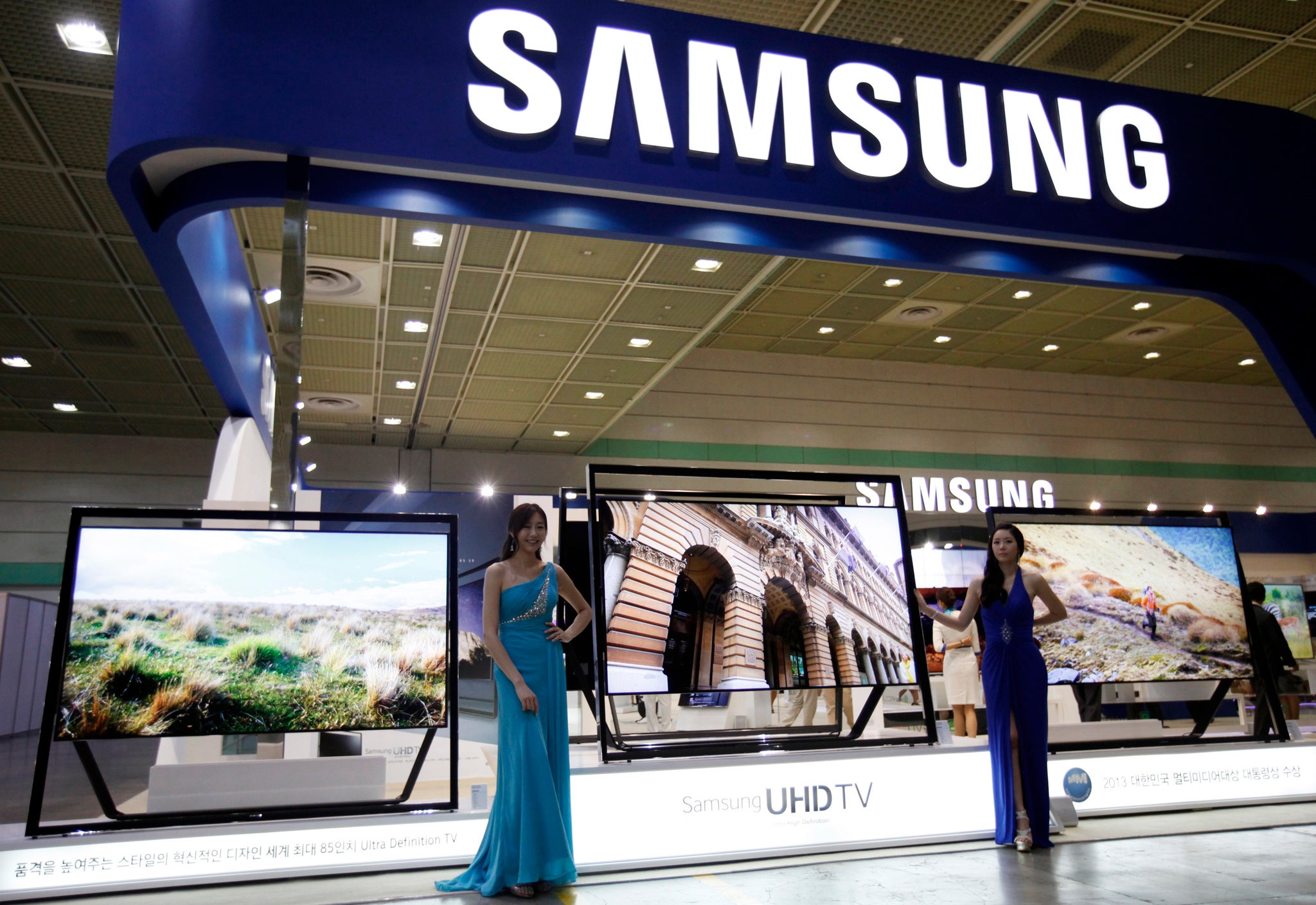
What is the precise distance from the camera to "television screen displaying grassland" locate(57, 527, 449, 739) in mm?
3641

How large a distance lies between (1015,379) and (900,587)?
39.3 feet

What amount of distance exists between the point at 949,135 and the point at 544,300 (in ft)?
17.0

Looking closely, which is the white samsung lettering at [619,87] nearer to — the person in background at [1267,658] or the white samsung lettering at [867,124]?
the white samsung lettering at [867,124]

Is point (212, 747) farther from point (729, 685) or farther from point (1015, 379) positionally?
point (1015, 379)

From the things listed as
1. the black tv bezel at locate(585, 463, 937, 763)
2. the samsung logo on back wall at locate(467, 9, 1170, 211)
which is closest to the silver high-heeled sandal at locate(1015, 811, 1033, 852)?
the black tv bezel at locate(585, 463, 937, 763)

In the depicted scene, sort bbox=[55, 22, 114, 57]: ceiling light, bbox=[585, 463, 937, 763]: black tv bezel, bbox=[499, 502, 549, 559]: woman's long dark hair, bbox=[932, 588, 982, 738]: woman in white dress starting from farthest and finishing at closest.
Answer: bbox=[932, 588, 982, 738]: woman in white dress < bbox=[55, 22, 114, 57]: ceiling light < bbox=[585, 463, 937, 763]: black tv bezel < bbox=[499, 502, 549, 559]: woman's long dark hair

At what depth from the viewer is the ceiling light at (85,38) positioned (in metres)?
5.51

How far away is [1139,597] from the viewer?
526 centimetres

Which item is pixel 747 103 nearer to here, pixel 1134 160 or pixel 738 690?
pixel 1134 160

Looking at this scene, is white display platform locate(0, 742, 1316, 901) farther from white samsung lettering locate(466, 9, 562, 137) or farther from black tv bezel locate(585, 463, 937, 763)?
white samsung lettering locate(466, 9, 562, 137)

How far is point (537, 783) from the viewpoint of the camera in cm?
352

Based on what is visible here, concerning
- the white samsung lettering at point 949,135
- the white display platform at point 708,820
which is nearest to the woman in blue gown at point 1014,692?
the white display platform at point 708,820

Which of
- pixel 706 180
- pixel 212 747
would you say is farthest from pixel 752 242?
pixel 212 747

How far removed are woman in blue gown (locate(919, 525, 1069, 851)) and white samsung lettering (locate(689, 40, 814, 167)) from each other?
6.92 ft
